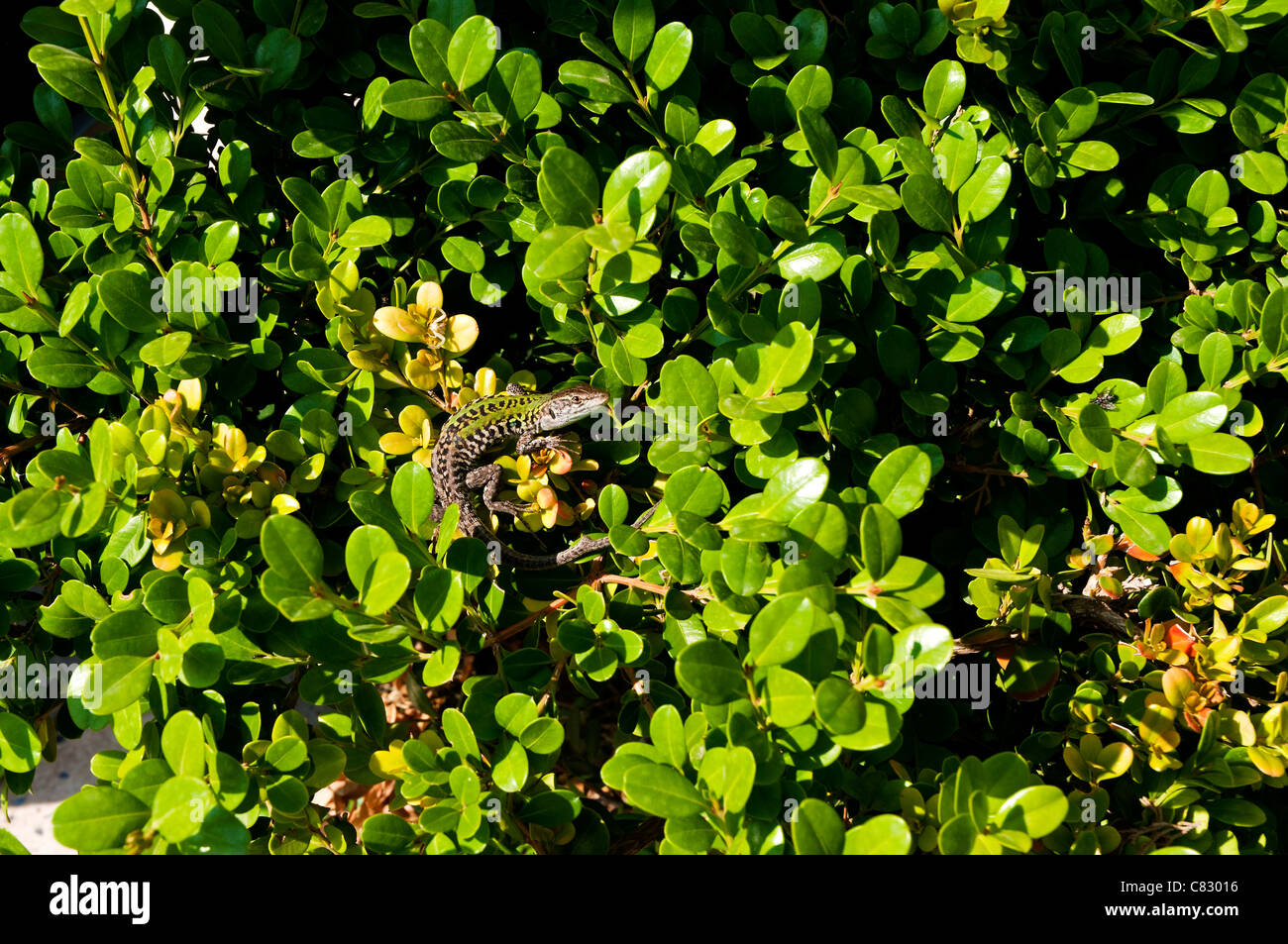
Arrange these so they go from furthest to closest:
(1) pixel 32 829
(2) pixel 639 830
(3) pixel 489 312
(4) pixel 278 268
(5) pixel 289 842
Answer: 1. (1) pixel 32 829
2. (3) pixel 489 312
3. (2) pixel 639 830
4. (4) pixel 278 268
5. (5) pixel 289 842

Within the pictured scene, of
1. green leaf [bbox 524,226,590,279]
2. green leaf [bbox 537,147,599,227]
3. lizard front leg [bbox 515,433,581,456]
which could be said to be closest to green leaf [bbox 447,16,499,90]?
green leaf [bbox 537,147,599,227]

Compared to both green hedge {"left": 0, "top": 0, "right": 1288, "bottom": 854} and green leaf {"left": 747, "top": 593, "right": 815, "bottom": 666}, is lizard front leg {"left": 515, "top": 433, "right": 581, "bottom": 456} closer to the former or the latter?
green hedge {"left": 0, "top": 0, "right": 1288, "bottom": 854}

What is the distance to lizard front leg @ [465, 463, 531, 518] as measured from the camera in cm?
223

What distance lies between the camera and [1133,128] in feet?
6.42

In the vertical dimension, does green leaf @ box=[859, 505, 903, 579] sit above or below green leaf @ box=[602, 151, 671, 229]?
below

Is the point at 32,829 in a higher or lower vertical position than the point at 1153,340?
lower

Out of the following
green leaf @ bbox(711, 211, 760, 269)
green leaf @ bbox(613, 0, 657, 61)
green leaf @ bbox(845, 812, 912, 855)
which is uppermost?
green leaf @ bbox(613, 0, 657, 61)

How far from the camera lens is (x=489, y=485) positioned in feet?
7.75

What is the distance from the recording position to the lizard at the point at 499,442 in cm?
207

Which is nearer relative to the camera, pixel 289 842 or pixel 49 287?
pixel 289 842

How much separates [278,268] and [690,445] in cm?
104

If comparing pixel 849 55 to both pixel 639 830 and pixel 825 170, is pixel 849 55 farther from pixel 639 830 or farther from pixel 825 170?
pixel 639 830

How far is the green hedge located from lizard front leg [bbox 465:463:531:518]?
0.19 m

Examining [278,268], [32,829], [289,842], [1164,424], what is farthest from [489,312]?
[32,829]
